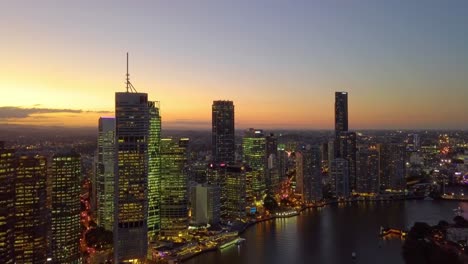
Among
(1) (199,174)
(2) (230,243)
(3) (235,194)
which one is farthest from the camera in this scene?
(1) (199,174)

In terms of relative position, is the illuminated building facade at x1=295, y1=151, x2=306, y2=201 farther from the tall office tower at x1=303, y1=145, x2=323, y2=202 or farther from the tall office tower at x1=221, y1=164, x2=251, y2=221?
the tall office tower at x1=221, y1=164, x2=251, y2=221

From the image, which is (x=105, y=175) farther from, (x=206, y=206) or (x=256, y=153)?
(x=256, y=153)

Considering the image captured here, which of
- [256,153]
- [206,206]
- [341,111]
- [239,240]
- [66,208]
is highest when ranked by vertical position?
[341,111]

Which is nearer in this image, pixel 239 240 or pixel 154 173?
pixel 239 240

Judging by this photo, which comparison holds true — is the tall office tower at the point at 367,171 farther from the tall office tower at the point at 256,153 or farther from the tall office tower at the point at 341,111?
the tall office tower at the point at 341,111

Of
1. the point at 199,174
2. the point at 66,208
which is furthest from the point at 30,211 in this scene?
the point at 199,174

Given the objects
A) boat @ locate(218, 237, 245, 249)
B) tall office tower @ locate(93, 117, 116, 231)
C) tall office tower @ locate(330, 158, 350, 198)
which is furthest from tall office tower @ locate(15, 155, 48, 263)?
tall office tower @ locate(330, 158, 350, 198)

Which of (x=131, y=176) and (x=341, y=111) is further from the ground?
(x=341, y=111)
